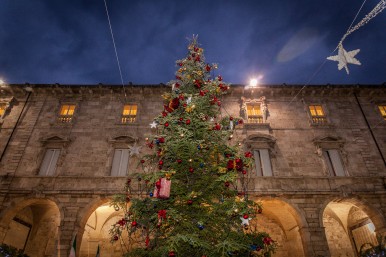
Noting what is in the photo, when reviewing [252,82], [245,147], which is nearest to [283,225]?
[245,147]

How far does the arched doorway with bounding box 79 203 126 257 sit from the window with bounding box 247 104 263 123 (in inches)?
423

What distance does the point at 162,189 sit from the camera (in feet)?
22.5

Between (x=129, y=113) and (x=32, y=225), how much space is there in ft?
30.8

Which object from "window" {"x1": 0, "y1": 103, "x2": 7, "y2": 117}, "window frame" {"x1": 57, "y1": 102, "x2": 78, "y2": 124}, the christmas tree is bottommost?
the christmas tree

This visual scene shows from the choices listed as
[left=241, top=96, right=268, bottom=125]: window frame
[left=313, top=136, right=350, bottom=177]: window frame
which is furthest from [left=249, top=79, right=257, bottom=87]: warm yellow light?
[left=313, top=136, right=350, bottom=177]: window frame

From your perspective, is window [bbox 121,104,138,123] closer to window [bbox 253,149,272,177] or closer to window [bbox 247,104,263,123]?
window [bbox 247,104,263,123]

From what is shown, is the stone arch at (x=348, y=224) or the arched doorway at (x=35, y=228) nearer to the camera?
the stone arch at (x=348, y=224)

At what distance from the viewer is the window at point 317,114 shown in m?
16.9

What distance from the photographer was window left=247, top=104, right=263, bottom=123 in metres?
16.9

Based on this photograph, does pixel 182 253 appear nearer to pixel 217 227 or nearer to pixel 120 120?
pixel 217 227

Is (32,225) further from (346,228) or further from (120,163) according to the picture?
(346,228)

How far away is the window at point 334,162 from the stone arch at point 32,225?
1561 centimetres

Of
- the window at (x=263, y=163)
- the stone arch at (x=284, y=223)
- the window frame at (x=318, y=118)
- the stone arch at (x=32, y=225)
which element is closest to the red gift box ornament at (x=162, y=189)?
the stone arch at (x=284, y=223)

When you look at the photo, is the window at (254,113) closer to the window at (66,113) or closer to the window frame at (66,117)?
the window frame at (66,117)
